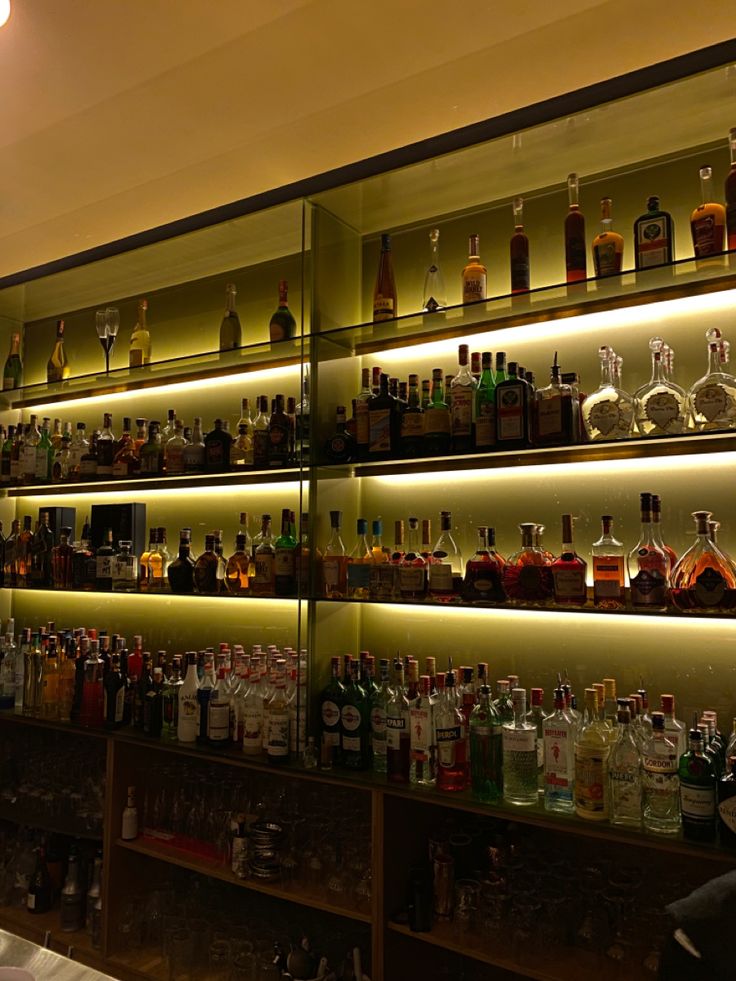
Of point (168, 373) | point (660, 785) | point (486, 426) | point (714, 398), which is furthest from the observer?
point (168, 373)

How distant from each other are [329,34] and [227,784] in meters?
2.54

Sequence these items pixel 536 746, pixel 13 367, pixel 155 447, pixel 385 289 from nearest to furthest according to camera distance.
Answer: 1. pixel 536 746
2. pixel 385 289
3. pixel 155 447
4. pixel 13 367

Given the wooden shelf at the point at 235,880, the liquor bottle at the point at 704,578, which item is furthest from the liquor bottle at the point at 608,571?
the wooden shelf at the point at 235,880

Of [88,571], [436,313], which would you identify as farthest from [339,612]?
[88,571]

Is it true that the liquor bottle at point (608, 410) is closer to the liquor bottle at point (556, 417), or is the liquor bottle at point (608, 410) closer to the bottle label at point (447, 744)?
the liquor bottle at point (556, 417)

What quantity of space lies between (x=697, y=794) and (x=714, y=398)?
0.96m

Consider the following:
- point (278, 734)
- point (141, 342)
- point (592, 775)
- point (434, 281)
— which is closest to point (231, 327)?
point (141, 342)

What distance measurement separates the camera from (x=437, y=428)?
7.54 feet

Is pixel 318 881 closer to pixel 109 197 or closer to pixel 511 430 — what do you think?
pixel 511 430

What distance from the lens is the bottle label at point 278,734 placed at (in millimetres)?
2348

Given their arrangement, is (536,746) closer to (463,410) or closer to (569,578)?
(569,578)

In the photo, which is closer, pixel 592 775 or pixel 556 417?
pixel 592 775

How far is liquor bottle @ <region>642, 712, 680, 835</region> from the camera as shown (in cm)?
177

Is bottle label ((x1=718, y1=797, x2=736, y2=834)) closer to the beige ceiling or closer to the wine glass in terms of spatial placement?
the beige ceiling
